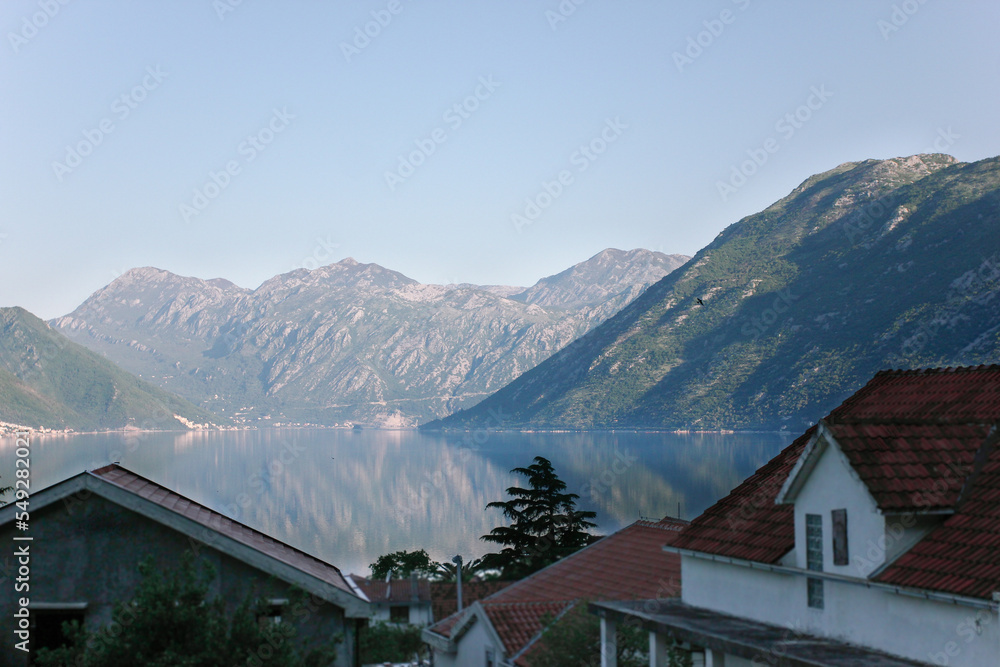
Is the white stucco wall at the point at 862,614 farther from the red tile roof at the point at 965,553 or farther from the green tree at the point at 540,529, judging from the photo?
the green tree at the point at 540,529

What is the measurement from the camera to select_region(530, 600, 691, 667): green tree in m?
15.2

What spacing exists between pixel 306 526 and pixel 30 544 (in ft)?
318

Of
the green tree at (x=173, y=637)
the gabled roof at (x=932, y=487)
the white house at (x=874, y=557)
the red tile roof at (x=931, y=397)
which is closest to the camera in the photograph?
the green tree at (x=173, y=637)

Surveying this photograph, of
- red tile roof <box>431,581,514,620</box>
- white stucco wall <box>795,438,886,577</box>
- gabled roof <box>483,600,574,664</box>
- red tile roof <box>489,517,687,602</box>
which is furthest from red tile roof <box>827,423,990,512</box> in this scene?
red tile roof <box>431,581,514,620</box>

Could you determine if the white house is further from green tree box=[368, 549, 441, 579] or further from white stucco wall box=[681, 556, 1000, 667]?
green tree box=[368, 549, 441, 579]

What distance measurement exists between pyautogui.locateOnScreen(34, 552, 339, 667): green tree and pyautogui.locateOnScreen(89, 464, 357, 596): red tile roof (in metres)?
2.46

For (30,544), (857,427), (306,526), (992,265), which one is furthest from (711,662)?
(992,265)

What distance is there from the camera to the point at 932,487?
1089cm

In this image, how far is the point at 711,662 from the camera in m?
12.3

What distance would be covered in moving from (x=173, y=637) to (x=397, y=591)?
3952cm

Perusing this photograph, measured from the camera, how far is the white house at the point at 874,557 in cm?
988

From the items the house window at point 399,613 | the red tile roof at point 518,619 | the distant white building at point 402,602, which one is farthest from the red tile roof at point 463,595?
the red tile roof at point 518,619

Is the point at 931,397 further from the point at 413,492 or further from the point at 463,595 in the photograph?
the point at 413,492

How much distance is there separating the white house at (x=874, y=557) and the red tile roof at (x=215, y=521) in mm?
4410
